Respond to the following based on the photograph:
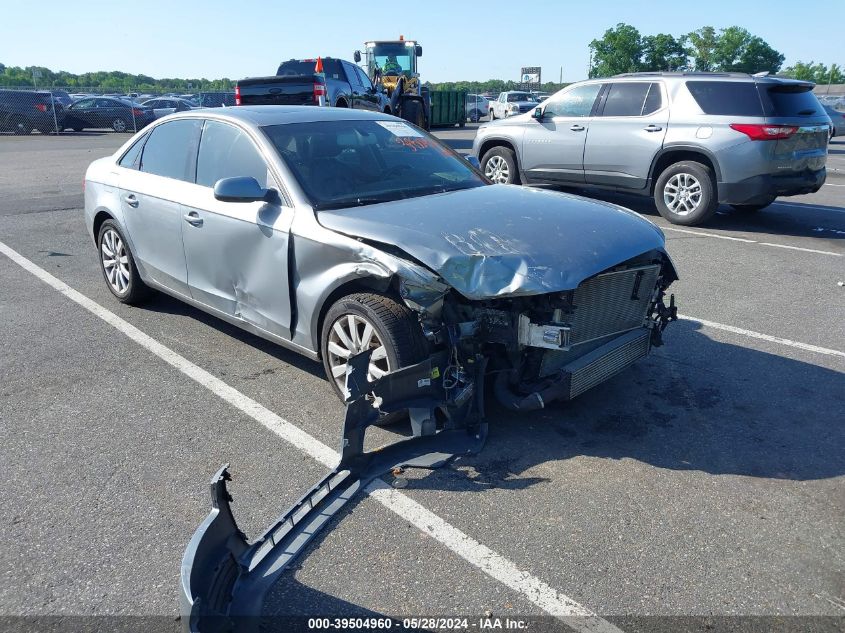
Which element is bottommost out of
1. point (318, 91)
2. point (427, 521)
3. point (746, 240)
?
point (427, 521)

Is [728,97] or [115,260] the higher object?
[728,97]

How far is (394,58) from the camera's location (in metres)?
24.8

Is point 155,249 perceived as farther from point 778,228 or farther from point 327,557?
point 778,228

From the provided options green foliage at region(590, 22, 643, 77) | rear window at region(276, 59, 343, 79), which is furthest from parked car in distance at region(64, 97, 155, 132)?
green foliage at region(590, 22, 643, 77)

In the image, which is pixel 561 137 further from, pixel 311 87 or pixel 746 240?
pixel 311 87

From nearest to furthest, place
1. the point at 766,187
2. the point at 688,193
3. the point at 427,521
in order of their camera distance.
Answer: the point at 427,521 < the point at 766,187 < the point at 688,193

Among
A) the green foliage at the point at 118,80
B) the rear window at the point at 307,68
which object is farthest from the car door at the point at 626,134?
the green foliage at the point at 118,80

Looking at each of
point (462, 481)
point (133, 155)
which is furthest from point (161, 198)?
point (462, 481)

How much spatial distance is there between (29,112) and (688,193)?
26613 millimetres

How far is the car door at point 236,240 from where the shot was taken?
4.33 m

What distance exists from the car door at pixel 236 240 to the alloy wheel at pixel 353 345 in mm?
425

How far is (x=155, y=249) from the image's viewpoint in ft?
17.9

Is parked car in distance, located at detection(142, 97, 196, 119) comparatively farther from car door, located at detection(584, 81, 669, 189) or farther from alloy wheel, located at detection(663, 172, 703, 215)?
alloy wheel, located at detection(663, 172, 703, 215)

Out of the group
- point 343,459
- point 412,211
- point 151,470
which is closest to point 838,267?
point 412,211
